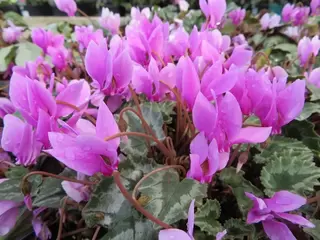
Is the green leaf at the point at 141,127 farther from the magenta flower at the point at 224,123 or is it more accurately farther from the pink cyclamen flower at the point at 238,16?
the pink cyclamen flower at the point at 238,16

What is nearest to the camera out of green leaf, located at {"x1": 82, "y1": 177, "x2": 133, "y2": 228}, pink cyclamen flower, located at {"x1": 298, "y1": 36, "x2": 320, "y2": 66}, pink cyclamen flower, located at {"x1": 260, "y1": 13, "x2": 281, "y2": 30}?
green leaf, located at {"x1": 82, "y1": 177, "x2": 133, "y2": 228}

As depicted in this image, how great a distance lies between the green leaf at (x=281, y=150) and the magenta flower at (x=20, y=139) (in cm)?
36

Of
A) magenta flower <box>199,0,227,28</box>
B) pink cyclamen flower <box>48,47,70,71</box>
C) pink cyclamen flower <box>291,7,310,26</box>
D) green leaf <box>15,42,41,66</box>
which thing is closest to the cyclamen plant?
magenta flower <box>199,0,227,28</box>

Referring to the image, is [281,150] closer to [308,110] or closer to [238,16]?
[308,110]

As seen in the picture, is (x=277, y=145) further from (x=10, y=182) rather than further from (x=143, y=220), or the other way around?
(x=10, y=182)

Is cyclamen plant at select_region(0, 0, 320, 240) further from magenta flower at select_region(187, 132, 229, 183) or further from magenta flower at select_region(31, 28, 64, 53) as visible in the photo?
magenta flower at select_region(31, 28, 64, 53)

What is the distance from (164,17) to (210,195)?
1.52 meters

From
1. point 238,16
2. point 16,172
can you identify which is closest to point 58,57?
point 16,172

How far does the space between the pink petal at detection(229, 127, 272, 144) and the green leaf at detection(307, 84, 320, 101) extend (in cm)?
39

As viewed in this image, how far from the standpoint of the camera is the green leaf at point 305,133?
2.40 feet

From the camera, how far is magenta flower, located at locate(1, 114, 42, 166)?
0.52 metres

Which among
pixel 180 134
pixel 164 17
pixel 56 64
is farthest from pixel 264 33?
pixel 180 134

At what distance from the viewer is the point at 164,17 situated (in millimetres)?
1938

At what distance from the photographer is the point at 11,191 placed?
1.96 feet
